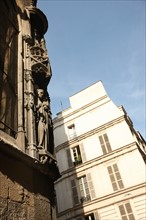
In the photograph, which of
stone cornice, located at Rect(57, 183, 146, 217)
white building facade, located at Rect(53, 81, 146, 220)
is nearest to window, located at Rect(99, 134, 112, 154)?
white building facade, located at Rect(53, 81, 146, 220)

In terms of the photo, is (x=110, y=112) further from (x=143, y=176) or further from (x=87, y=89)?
(x=143, y=176)

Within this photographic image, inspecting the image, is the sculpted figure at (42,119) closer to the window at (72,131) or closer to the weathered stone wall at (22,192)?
the weathered stone wall at (22,192)

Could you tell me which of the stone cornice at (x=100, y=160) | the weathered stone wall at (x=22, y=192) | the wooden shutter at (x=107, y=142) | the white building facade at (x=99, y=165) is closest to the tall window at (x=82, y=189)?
the white building facade at (x=99, y=165)

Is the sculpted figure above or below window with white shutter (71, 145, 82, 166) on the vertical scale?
below

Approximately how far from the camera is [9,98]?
167 inches

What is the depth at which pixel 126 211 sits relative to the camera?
13.4 m

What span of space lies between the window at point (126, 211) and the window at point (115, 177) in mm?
1054

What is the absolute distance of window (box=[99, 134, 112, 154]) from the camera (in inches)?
635

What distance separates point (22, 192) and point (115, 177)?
40.8 ft

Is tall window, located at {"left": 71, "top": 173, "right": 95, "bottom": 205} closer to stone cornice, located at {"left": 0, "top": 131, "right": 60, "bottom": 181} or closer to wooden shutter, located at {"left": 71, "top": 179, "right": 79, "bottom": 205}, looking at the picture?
wooden shutter, located at {"left": 71, "top": 179, "right": 79, "bottom": 205}

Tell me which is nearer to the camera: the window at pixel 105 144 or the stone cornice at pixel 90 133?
the window at pixel 105 144

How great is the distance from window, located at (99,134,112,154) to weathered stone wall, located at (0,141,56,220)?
501 inches

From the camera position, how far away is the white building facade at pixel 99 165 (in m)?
14.0

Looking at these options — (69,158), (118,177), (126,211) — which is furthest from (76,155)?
(126,211)
